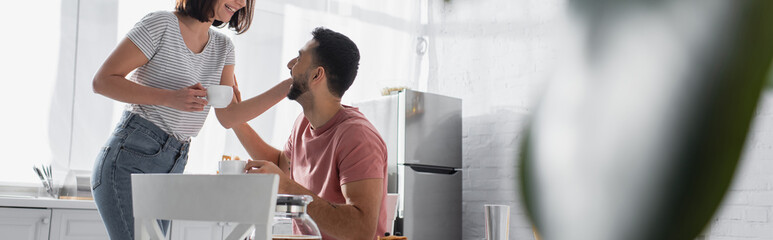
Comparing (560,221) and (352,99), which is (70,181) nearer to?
(352,99)

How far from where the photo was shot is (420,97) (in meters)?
3.66

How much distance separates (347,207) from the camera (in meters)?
1.19

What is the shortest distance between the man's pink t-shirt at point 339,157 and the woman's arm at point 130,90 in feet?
0.93

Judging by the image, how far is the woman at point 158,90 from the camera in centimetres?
123

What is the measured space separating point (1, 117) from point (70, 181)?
406mm

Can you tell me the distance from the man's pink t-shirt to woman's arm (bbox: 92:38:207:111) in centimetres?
28

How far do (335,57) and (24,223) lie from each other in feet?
4.42

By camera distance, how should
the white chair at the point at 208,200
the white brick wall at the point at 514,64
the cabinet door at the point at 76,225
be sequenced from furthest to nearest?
the cabinet door at the point at 76,225
the white chair at the point at 208,200
the white brick wall at the point at 514,64

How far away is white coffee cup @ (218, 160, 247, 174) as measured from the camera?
3.25 feet

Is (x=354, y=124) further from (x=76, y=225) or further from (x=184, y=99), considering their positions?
(x=76, y=225)

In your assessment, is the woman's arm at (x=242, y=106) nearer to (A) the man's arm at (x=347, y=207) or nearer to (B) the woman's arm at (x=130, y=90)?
(B) the woman's arm at (x=130, y=90)

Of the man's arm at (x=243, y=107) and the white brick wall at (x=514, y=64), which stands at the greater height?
the man's arm at (x=243, y=107)

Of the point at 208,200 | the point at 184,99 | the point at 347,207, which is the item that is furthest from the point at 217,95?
the point at 208,200

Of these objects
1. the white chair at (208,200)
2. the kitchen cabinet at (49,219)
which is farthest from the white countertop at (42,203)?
the white chair at (208,200)
